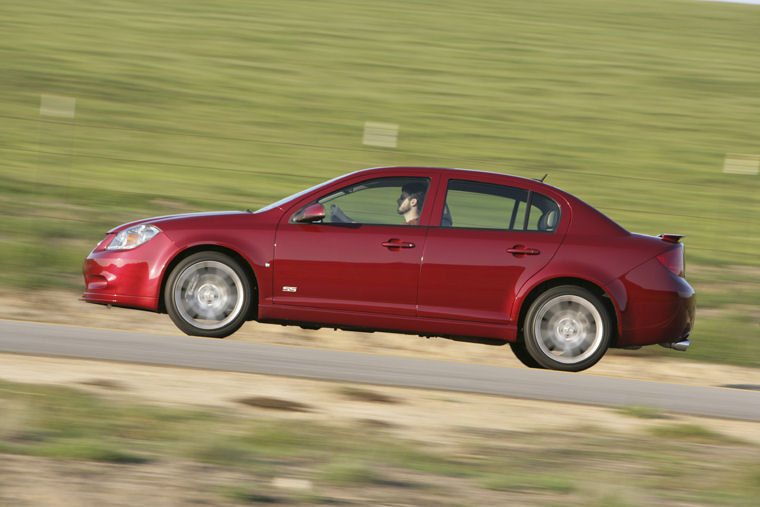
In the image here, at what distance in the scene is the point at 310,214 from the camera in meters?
8.28

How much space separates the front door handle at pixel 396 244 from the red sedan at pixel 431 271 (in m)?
0.01

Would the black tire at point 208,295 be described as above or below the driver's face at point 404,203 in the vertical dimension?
below

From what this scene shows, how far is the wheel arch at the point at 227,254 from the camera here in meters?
8.34

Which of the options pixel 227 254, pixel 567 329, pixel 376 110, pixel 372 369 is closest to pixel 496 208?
pixel 567 329

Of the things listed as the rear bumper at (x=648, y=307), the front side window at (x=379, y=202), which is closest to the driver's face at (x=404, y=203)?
the front side window at (x=379, y=202)

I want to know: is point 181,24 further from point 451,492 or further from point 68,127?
point 451,492

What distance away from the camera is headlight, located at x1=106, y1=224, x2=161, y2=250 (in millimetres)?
8391

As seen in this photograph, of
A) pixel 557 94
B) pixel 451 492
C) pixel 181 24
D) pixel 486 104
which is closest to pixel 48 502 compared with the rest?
pixel 451 492

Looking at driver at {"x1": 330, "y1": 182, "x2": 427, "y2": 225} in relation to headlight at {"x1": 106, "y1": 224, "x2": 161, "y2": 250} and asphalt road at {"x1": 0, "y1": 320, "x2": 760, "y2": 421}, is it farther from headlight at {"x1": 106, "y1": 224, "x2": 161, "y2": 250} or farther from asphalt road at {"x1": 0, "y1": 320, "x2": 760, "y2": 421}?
headlight at {"x1": 106, "y1": 224, "x2": 161, "y2": 250}

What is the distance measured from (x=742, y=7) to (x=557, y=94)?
17.1 metres

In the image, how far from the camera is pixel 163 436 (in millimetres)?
5227

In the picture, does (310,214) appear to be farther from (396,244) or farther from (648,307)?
(648,307)

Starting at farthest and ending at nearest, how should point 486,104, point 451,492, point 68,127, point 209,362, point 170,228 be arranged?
1. point 486,104
2. point 68,127
3. point 170,228
4. point 209,362
5. point 451,492

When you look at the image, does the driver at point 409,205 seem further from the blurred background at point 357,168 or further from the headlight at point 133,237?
the blurred background at point 357,168
